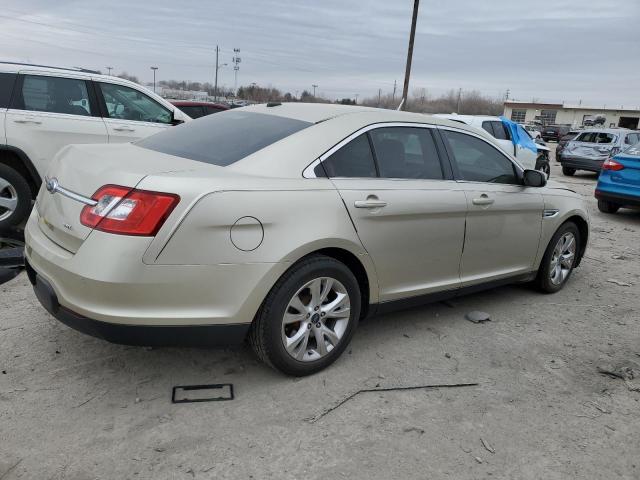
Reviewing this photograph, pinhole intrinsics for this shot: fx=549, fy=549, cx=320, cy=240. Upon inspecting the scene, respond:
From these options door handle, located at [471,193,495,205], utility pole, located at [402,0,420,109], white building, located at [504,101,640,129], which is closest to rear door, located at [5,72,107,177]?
door handle, located at [471,193,495,205]

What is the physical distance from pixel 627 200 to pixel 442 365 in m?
7.61

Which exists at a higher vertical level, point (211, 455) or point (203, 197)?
point (203, 197)

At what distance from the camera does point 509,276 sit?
4.62 metres

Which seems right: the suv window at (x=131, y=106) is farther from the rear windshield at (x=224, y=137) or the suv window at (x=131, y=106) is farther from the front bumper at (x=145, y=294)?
the front bumper at (x=145, y=294)

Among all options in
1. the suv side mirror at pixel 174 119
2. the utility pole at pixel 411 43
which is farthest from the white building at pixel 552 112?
the suv side mirror at pixel 174 119

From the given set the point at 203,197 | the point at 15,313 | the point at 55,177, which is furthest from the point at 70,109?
the point at 203,197

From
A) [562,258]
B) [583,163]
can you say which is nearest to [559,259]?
[562,258]

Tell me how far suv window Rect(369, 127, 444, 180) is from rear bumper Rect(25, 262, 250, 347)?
4.77 ft

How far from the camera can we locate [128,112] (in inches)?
264

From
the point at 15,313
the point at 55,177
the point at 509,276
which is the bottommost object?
the point at 15,313

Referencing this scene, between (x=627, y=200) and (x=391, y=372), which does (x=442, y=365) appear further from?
(x=627, y=200)

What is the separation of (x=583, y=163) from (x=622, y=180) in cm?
803

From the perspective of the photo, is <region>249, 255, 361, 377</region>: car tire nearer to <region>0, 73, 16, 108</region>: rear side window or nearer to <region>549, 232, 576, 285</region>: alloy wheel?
<region>549, 232, 576, 285</region>: alloy wheel

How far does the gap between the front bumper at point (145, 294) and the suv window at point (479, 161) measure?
1.90m
